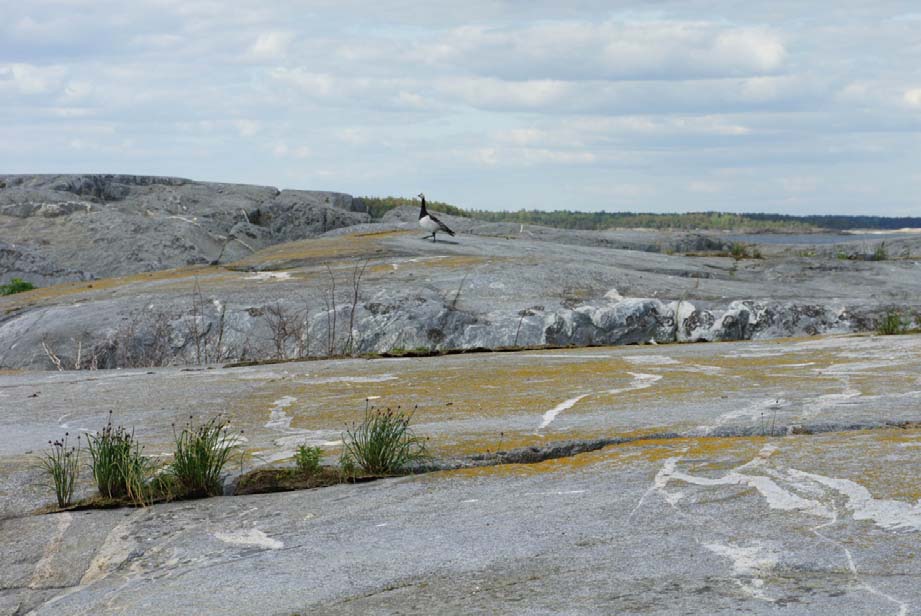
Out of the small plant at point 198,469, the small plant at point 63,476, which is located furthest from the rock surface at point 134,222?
the small plant at point 198,469

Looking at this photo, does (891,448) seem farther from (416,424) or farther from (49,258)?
(49,258)

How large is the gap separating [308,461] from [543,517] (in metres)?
2.04

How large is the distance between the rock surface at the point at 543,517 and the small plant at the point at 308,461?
290 millimetres

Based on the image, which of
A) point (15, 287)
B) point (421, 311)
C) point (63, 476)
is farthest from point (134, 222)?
Result: point (63, 476)

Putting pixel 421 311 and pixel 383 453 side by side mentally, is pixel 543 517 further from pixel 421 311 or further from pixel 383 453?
pixel 421 311

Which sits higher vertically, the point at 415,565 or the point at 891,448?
the point at 891,448

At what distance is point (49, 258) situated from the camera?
80.1ft

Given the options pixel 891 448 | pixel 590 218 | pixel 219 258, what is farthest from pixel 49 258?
pixel 590 218

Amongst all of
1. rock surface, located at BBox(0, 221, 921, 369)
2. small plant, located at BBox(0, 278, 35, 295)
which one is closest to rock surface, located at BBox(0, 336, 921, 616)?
rock surface, located at BBox(0, 221, 921, 369)

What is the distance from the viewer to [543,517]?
6211 mm

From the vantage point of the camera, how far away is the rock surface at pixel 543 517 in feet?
16.7

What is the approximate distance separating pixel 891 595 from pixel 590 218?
235ft

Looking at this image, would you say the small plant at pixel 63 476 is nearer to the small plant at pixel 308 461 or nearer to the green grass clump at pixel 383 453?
the small plant at pixel 308 461

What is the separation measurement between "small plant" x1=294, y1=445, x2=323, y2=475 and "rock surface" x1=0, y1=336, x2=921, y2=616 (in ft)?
0.95
